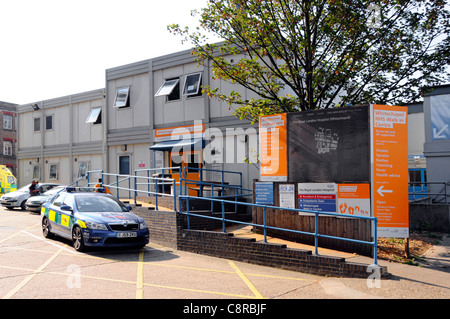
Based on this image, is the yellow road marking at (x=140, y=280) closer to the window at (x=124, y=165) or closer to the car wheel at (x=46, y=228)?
the car wheel at (x=46, y=228)

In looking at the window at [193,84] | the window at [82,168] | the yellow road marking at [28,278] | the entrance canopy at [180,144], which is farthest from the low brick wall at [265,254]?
the window at [82,168]

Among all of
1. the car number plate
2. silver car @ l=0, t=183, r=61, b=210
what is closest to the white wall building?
silver car @ l=0, t=183, r=61, b=210

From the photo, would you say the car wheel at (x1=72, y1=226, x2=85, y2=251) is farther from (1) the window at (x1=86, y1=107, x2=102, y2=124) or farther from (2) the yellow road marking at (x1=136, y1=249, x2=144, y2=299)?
(1) the window at (x1=86, y1=107, x2=102, y2=124)

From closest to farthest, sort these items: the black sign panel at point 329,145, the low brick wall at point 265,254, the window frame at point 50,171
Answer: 1. the low brick wall at point 265,254
2. the black sign panel at point 329,145
3. the window frame at point 50,171

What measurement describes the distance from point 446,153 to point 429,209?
15.4ft

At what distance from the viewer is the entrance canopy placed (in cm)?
1786

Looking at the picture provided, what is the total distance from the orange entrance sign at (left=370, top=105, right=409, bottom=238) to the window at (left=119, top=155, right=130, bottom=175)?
14.4m

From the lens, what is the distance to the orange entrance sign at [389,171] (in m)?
9.54

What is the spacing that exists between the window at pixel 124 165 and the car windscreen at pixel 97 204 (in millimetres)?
9395

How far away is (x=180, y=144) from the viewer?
18.1 metres
